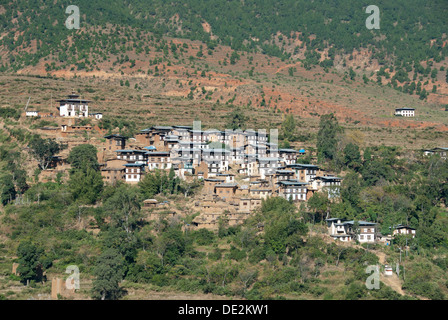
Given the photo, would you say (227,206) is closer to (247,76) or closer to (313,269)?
(313,269)

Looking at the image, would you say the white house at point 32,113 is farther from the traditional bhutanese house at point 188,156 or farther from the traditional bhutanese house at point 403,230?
the traditional bhutanese house at point 403,230

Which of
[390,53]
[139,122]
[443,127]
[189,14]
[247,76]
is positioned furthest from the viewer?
[189,14]

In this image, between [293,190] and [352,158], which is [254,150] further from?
[352,158]

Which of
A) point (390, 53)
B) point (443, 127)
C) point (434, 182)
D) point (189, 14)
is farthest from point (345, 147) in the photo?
point (189, 14)

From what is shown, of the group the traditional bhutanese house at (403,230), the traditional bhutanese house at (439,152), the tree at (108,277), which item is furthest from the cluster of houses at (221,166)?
the traditional bhutanese house at (439,152)

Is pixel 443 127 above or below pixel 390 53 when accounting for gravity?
below
